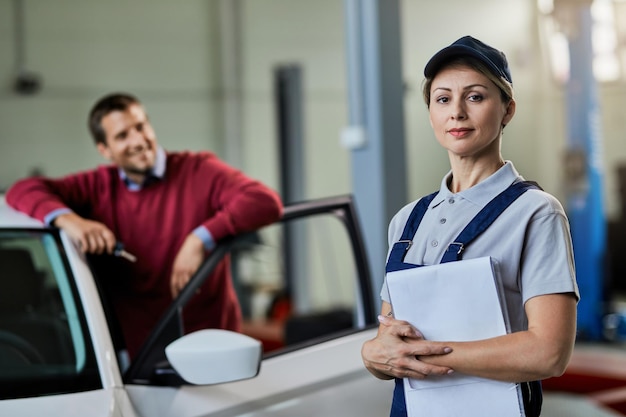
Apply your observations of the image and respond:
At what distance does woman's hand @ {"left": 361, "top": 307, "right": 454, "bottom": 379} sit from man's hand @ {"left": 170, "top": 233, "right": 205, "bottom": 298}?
0.99m

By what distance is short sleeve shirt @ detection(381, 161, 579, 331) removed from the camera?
1146 mm

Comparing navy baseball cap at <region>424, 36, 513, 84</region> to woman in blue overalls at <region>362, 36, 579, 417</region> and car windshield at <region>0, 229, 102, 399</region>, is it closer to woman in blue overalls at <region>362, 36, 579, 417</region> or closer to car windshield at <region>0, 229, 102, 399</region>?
woman in blue overalls at <region>362, 36, 579, 417</region>

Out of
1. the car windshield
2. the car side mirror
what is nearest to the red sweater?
the car windshield

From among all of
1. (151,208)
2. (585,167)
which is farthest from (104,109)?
(585,167)

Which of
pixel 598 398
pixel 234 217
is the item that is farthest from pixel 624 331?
pixel 234 217

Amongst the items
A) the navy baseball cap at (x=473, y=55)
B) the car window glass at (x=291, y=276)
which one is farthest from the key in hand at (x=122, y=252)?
the car window glass at (x=291, y=276)

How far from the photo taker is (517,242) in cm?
116

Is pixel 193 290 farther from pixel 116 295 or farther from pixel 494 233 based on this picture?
pixel 494 233

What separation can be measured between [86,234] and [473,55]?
3.86ft

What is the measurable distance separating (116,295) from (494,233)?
53.1 inches

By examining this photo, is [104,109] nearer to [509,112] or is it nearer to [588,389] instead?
[509,112]

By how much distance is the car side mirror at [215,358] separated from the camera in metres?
1.60

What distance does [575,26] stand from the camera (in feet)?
25.7

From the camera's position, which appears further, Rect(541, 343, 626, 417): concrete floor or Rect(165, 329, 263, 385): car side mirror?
Rect(541, 343, 626, 417): concrete floor
